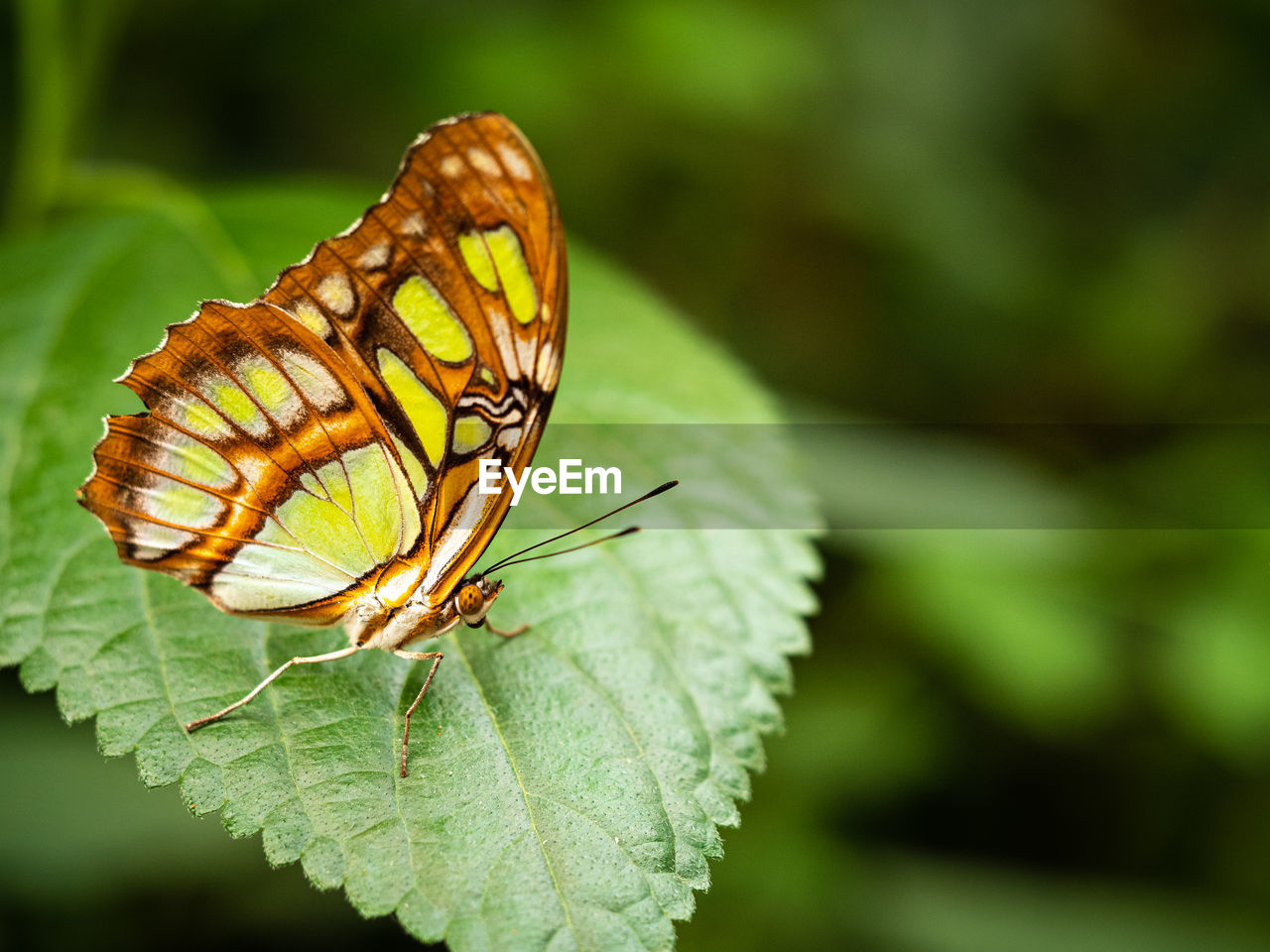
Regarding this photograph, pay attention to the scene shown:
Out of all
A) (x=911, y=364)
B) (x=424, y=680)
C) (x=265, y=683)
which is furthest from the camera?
(x=911, y=364)

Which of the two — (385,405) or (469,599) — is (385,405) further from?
(469,599)

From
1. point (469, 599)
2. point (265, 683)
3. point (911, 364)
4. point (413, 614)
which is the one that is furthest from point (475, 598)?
point (911, 364)

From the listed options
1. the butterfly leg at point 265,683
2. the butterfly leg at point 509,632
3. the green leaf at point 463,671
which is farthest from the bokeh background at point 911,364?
the butterfly leg at point 265,683

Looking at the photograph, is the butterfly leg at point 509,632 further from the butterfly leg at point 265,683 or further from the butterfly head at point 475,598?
the butterfly leg at point 265,683

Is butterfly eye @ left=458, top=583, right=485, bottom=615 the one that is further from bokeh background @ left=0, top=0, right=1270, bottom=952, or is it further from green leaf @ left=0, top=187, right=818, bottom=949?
bokeh background @ left=0, top=0, right=1270, bottom=952

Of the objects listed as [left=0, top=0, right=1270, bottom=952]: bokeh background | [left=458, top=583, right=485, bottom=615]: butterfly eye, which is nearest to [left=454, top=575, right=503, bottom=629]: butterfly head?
Answer: [left=458, top=583, right=485, bottom=615]: butterfly eye

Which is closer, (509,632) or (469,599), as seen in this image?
(469,599)

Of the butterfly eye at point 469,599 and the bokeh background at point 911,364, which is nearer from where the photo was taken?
the butterfly eye at point 469,599
